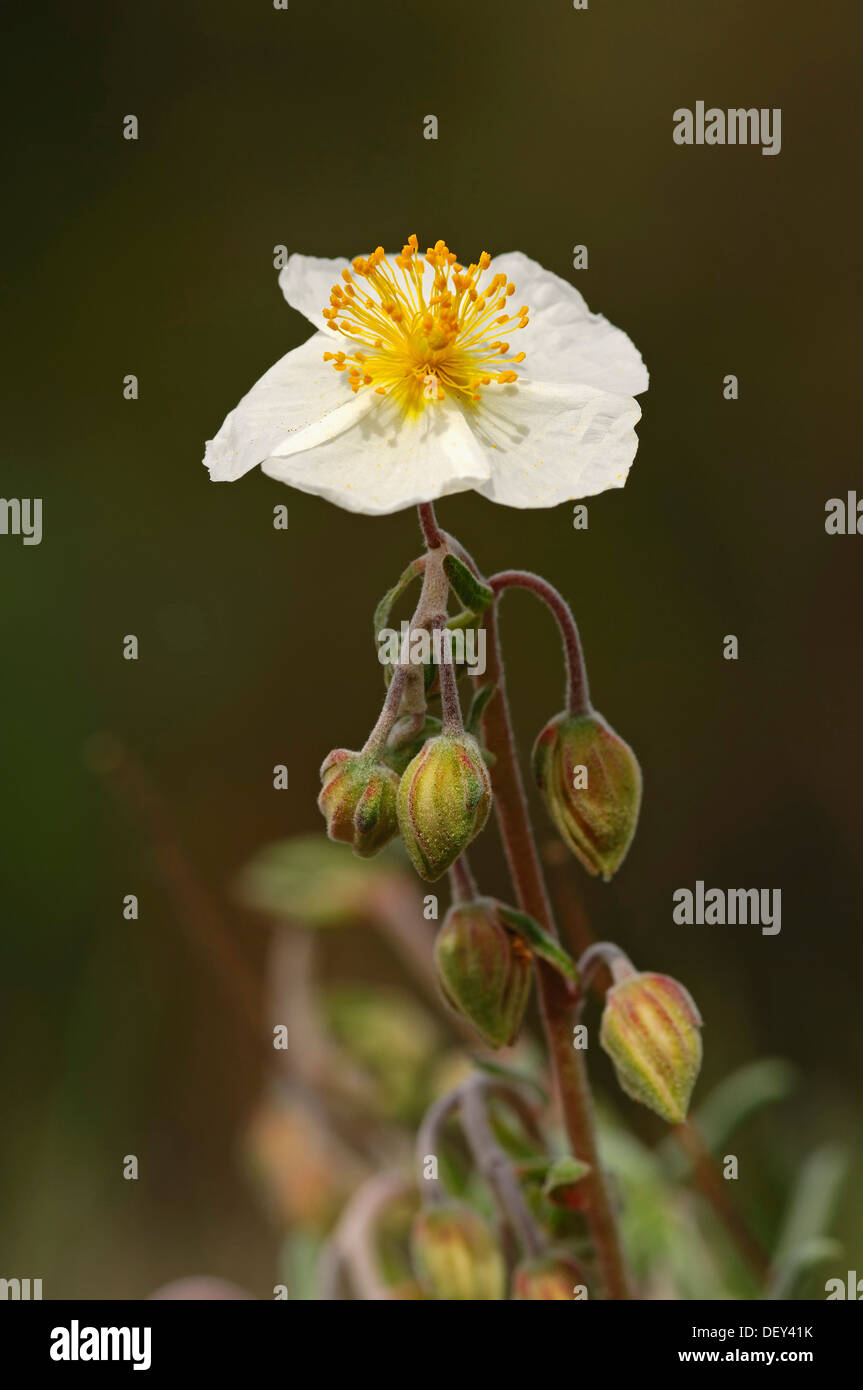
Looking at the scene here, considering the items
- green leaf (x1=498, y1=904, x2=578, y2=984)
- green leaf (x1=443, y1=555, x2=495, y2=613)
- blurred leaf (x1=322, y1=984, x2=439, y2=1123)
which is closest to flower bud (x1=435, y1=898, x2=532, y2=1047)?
green leaf (x1=498, y1=904, x2=578, y2=984)

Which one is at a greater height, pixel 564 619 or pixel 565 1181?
pixel 564 619

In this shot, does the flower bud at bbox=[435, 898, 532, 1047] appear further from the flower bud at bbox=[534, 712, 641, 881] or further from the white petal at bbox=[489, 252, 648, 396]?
the white petal at bbox=[489, 252, 648, 396]

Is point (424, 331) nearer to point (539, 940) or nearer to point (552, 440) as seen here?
point (552, 440)

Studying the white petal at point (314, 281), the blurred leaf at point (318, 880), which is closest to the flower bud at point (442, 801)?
the white petal at point (314, 281)

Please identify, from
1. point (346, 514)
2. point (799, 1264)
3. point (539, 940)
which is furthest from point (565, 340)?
point (346, 514)
